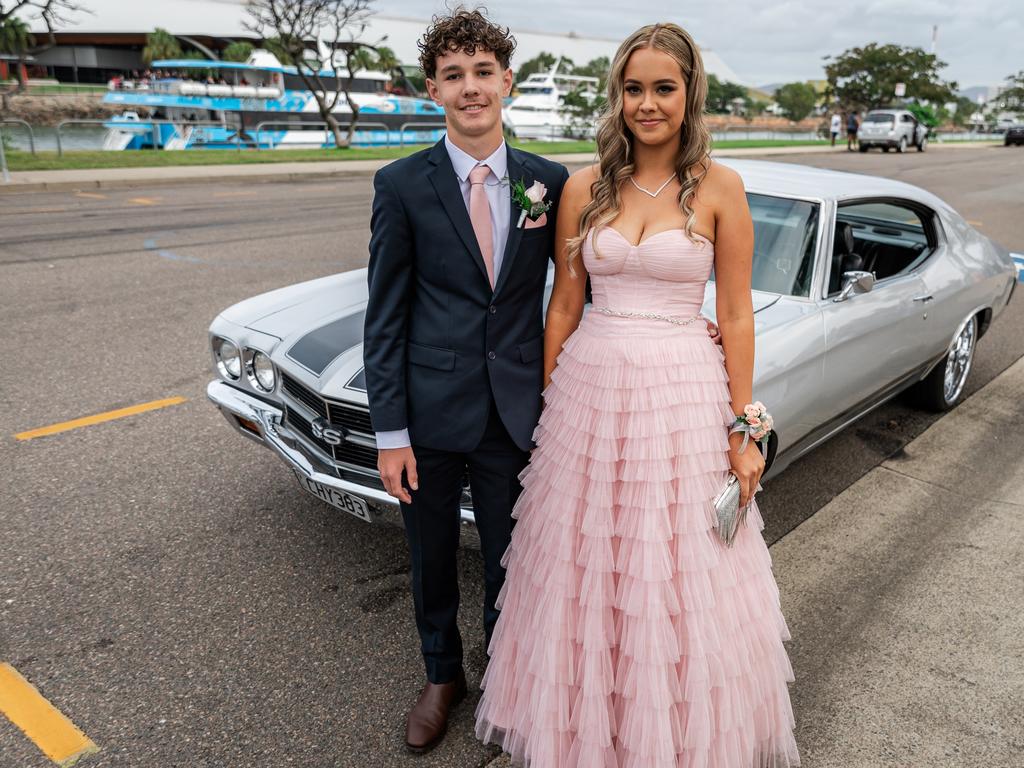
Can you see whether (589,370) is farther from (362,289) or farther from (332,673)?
(362,289)

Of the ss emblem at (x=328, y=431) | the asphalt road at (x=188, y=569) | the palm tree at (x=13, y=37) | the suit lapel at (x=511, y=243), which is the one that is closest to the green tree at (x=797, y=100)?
the palm tree at (x=13, y=37)

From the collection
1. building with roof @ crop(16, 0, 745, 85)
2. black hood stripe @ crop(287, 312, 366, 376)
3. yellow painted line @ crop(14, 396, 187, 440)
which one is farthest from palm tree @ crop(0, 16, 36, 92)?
black hood stripe @ crop(287, 312, 366, 376)

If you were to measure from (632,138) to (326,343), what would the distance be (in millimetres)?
1537

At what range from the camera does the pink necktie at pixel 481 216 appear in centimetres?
210

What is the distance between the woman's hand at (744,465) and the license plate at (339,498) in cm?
139

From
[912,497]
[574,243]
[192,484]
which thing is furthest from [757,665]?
[192,484]

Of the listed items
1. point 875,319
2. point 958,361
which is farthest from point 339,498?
point 958,361

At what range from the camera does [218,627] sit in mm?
2947

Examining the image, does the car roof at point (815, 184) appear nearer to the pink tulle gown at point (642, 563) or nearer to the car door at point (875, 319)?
the car door at point (875, 319)

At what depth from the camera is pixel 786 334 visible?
128 inches

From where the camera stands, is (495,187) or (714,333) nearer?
(495,187)

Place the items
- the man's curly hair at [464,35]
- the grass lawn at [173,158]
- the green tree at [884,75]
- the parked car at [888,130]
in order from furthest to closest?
the green tree at [884,75] < the parked car at [888,130] < the grass lawn at [173,158] < the man's curly hair at [464,35]

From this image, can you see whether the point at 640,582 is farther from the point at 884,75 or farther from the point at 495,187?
the point at 884,75

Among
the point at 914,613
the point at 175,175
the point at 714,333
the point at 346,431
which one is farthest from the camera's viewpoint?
the point at 175,175
